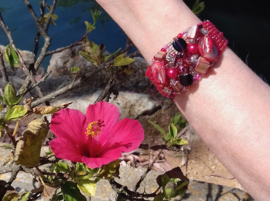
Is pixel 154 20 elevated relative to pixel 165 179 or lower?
elevated

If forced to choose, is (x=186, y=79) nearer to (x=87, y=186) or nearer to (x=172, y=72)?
(x=172, y=72)

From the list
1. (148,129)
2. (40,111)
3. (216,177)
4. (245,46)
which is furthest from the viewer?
(245,46)

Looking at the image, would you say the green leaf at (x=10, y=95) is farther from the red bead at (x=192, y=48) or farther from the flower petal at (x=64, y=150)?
the red bead at (x=192, y=48)

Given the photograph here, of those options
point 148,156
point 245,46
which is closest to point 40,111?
point 148,156

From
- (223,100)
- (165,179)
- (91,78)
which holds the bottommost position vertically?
(91,78)

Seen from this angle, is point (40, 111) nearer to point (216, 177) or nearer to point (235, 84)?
point (235, 84)

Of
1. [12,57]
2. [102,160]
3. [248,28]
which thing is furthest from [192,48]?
[248,28]

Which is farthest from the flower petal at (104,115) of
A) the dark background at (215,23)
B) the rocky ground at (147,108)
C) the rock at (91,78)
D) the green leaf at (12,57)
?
the dark background at (215,23)

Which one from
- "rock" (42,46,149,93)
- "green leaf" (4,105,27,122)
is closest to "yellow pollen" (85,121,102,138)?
"green leaf" (4,105,27,122)
